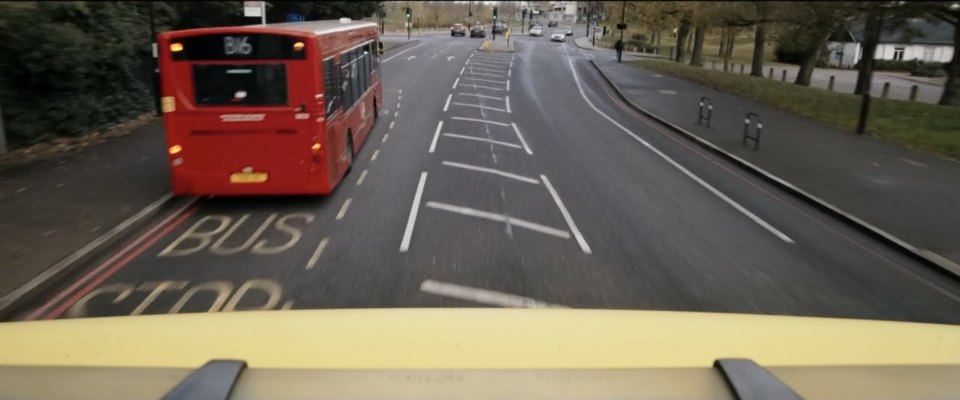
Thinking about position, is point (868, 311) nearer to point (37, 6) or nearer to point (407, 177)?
point (407, 177)

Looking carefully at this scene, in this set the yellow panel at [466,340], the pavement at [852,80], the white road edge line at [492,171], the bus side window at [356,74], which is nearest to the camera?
the yellow panel at [466,340]

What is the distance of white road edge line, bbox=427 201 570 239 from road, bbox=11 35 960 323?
46mm

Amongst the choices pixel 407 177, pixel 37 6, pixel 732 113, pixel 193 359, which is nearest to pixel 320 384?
pixel 193 359

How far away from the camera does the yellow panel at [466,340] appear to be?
6.32 feet

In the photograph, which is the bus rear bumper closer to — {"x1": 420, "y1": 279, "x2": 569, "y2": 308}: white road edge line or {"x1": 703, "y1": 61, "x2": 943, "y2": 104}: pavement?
{"x1": 420, "y1": 279, "x2": 569, "y2": 308}: white road edge line

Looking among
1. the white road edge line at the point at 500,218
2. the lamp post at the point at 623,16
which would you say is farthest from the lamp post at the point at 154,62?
the lamp post at the point at 623,16

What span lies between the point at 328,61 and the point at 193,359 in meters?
8.66

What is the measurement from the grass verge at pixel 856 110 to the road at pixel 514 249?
5856 millimetres

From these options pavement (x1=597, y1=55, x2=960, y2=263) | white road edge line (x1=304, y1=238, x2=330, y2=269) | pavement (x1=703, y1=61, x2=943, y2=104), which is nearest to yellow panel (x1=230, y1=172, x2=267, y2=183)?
white road edge line (x1=304, y1=238, x2=330, y2=269)

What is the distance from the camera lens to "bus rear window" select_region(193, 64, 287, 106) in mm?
9312

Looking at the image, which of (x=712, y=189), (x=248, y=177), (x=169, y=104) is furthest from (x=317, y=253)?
(x=712, y=189)

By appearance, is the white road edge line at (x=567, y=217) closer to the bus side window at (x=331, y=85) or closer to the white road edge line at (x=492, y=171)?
the white road edge line at (x=492, y=171)

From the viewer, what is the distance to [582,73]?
3506 centimetres

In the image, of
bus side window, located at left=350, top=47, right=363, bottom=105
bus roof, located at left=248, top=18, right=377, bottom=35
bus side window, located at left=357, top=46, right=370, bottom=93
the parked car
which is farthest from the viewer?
the parked car
